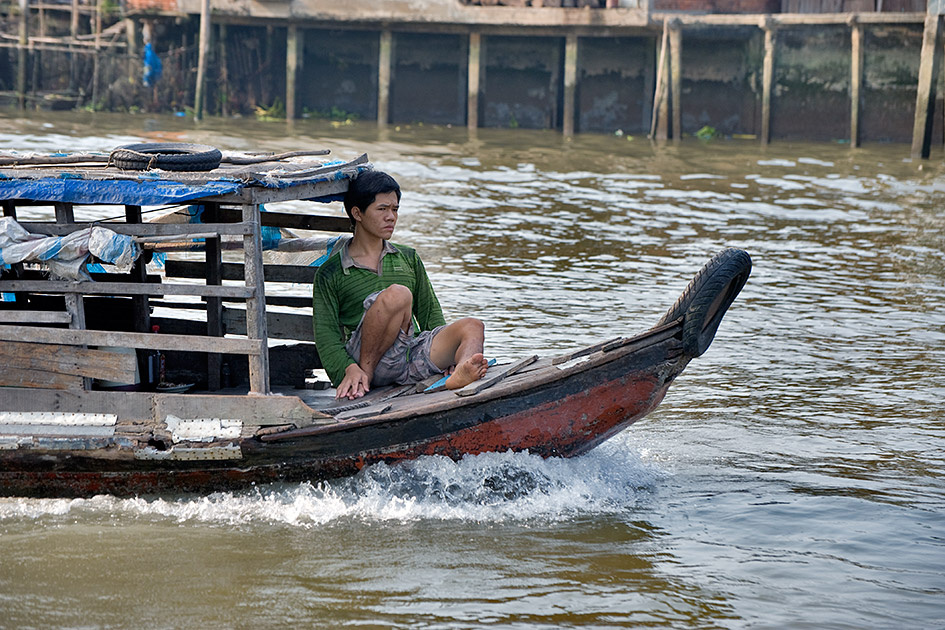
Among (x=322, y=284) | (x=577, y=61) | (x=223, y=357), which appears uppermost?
(x=577, y=61)

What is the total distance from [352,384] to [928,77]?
47.0ft

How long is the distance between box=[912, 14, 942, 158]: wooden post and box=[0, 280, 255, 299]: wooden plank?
14.8 meters

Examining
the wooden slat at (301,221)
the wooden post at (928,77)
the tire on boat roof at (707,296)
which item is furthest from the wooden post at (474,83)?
the tire on boat roof at (707,296)

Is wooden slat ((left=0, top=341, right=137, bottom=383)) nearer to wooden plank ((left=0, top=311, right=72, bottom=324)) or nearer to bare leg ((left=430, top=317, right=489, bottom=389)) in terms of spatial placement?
wooden plank ((left=0, top=311, right=72, bottom=324))

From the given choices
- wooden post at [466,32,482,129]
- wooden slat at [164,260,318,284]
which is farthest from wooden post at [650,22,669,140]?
wooden slat at [164,260,318,284]

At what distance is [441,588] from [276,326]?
2.12m

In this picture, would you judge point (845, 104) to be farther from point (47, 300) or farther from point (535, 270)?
point (47, 300)

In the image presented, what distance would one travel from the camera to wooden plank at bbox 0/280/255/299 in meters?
4.64

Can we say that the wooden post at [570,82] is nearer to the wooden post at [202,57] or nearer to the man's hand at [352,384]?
the wooden post at [202,57]

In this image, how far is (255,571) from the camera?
4.35m

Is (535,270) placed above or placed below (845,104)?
below

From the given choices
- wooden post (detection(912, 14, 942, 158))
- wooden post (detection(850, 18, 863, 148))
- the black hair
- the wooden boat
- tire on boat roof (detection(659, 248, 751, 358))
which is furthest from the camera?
wooden post (detection(850, 18, 863, 148))

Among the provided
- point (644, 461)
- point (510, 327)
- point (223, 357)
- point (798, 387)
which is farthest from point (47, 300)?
point (798, 387)

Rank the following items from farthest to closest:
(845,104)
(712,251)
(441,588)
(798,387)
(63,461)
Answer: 1. (845,104)
2. (712,251)
3. (798,387)
4. (63,461)
5. (441,588)
